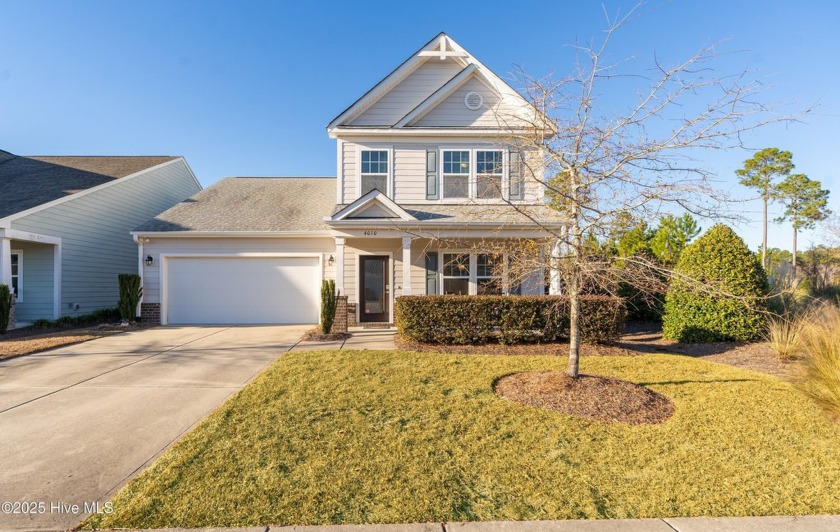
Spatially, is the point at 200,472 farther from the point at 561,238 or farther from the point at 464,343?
the point at 464,343

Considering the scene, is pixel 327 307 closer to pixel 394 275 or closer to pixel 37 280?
pixel 394 275

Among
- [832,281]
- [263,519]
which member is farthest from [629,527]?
[832,281]

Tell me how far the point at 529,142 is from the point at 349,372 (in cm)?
429

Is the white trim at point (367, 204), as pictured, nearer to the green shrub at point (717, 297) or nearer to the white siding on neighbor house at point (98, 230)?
the green shrub at point (717, 297)

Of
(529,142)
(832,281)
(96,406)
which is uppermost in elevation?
(529,142)

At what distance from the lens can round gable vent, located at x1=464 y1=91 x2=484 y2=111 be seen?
11852mm

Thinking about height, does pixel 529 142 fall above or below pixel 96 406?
above

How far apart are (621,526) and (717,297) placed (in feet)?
24.8

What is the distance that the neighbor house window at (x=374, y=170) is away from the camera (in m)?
11.8

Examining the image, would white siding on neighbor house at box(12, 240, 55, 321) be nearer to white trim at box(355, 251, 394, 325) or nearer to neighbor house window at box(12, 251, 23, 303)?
neighbor house window at box(12, 251, 23, 303)

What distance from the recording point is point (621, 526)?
255cm

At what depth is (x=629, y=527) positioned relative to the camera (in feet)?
Answer: 8.32

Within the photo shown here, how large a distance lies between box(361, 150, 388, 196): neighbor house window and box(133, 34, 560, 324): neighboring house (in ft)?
0.10

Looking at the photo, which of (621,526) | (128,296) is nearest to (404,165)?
(128,296)
